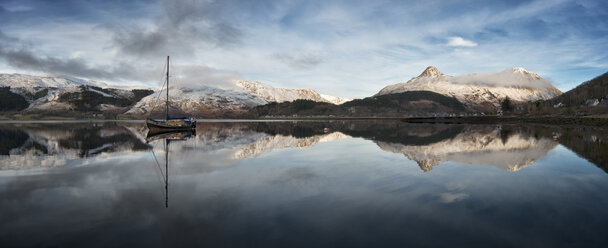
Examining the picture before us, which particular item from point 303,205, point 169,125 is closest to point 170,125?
point 169,125

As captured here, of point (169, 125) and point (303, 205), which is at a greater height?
point (169, 125)

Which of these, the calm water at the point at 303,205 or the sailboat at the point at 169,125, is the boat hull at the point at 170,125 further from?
the calm water at the point at 303,205

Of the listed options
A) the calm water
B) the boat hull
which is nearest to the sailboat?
the boat hull

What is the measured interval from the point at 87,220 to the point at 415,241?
24.0ft

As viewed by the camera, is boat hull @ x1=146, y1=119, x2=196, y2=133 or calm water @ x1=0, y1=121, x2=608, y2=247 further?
boat hull @ x1=146, y1=119, x2=196, y2=133

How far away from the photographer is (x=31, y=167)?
16.5 metres

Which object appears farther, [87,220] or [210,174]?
[210,174]

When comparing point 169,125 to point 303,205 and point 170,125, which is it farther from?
point 303,205

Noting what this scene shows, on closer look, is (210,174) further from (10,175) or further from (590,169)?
(590,169)

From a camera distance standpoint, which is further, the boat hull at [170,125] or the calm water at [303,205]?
the boat hull at [170,125]

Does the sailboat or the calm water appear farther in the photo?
the sailboat

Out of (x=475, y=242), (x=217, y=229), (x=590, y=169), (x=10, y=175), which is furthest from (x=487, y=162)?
(x=10, y=175)

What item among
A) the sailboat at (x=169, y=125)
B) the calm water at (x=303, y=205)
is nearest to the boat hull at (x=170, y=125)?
the sailboat at (x=169, y=125)

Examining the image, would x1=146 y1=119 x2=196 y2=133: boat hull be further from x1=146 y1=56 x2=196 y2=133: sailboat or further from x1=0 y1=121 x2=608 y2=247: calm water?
x1=0 y1=121 x2=608 y2=247: calm water
